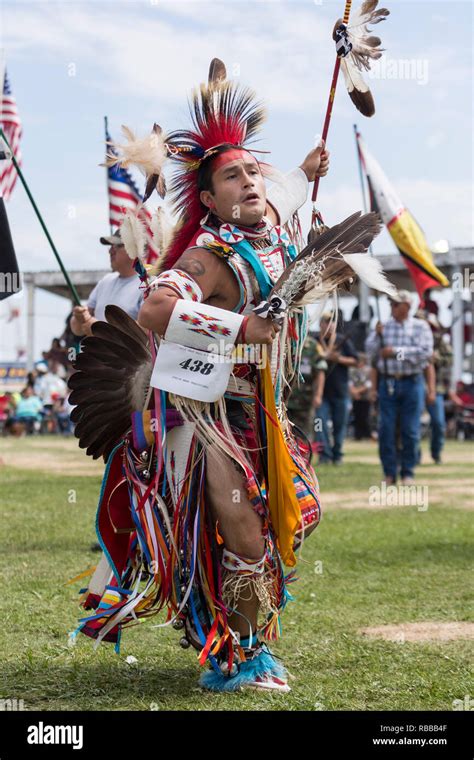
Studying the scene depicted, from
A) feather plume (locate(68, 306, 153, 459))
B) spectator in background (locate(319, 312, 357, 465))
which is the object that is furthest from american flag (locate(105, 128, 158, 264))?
feather plume (locate(68, 306, 153, 459))

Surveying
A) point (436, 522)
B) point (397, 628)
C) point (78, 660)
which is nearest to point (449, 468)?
point (436, 522)

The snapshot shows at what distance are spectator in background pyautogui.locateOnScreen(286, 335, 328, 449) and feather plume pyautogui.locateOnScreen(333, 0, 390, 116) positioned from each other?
8722 mm

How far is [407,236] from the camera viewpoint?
42.3 ft

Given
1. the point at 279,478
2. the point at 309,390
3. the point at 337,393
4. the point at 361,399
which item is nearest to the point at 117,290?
the point at 279,478

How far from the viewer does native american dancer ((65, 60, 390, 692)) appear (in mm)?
3752

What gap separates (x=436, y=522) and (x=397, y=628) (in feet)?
12.1

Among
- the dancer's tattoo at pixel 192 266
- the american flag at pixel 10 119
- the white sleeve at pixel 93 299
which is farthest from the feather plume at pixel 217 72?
the american flag at pixel 10 119

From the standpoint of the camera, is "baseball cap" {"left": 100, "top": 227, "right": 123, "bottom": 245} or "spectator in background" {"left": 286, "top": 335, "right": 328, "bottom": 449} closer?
"baseball cap" {"left": 100, "top": 227, "right": 123, "bottom": 245}

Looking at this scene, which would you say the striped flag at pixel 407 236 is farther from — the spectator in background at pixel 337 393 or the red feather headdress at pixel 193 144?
the red feather headdress at pixel 193 144

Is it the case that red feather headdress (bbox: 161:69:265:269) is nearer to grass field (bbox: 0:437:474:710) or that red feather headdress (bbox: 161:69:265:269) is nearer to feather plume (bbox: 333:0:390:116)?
feather plume (bbox: 333:0:390:116)

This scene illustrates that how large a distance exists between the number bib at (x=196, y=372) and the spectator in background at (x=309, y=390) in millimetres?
9211

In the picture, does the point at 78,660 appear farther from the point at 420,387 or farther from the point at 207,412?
the point at 420,387

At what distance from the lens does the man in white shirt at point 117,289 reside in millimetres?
6750

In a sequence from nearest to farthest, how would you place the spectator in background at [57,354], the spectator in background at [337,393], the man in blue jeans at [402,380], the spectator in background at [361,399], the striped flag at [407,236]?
the man in blue jeans at [402,380]
the striped flag at [407,236]
the spectator in background at [337,393]
the spectator in background at [361,399]
the spectator in background at [57,354]
